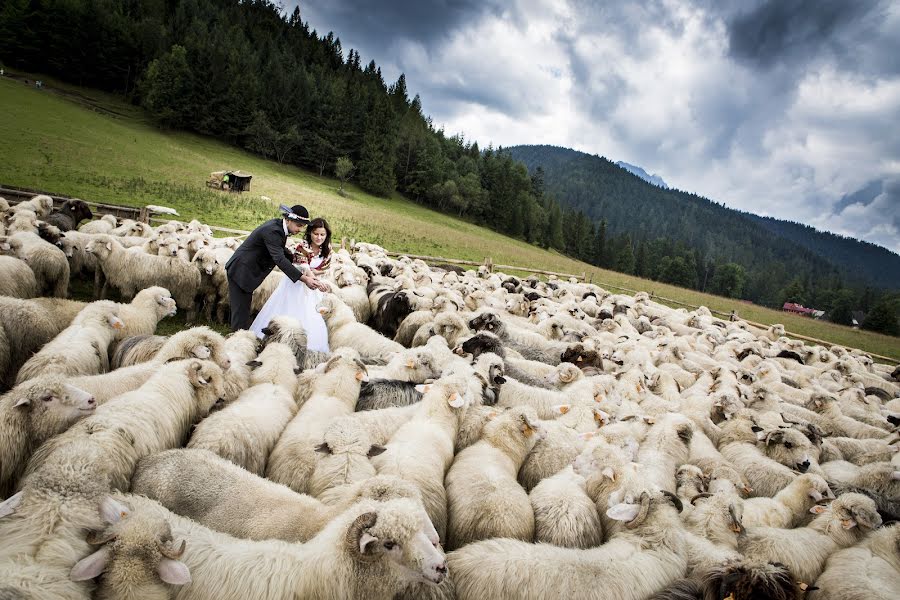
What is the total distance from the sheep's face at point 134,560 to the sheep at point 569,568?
188 cm

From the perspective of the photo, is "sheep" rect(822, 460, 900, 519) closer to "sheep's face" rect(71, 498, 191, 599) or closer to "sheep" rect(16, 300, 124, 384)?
"sheep's face" rect(71, 498, 191, 599)

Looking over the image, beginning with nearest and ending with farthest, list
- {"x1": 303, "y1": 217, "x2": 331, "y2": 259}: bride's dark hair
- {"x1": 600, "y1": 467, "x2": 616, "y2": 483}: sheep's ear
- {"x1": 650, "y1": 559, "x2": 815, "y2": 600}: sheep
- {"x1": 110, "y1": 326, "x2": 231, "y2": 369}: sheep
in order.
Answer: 1. {"x1": 650, "y1": 559, "x2": 815, "y2": 600}: sheep
2. {"x1": 600, "y1": 467, "x2": 616, "y2": 483}: sheep's ear
3. {"x1": 110, "y1": 326, "x2": 231, "y2": 369}: sheep
4. {"x1": 303, "y1": 217, "x2": 331, "y2": 259}: bride's dark hair

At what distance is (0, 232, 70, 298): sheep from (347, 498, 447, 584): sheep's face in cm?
1021

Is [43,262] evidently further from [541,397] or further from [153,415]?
[541,397]

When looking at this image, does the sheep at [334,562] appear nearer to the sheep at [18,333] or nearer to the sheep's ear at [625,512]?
the sheep's ear at [625,512]

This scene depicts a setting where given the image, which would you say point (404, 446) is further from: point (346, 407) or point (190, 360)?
point (190, 360)

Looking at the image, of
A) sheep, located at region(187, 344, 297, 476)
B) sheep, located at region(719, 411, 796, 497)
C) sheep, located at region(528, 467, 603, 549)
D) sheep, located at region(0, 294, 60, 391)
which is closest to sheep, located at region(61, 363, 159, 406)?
sheep, located at region(187, 344, 297, 476)

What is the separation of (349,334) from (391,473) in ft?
16.2

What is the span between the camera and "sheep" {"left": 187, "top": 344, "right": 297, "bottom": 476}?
4.27m

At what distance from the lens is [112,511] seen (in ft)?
9.05

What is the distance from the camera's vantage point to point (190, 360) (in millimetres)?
5070

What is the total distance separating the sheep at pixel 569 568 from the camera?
3158mm

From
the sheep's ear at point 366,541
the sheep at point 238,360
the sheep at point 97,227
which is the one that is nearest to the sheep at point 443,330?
the sheep at point 238,360

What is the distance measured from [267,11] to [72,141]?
105 metres
